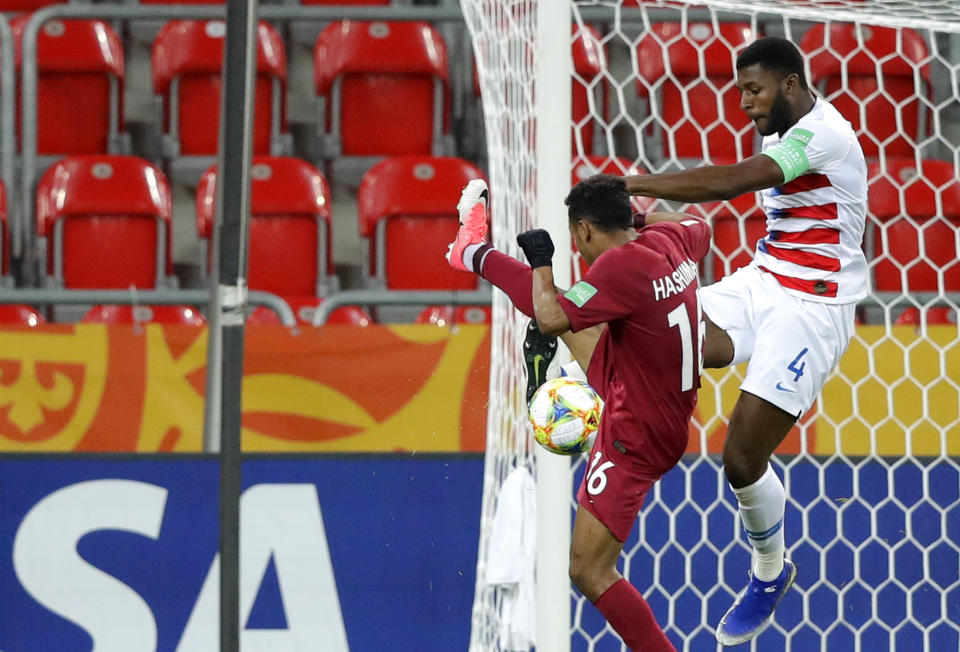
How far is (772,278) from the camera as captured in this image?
3539 millimetres

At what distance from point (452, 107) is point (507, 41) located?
226cm

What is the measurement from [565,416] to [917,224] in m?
2.45

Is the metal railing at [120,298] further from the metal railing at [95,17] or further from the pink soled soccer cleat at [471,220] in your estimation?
the metal railing at [95,17]

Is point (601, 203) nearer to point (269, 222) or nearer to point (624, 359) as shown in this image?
point (624, 359)

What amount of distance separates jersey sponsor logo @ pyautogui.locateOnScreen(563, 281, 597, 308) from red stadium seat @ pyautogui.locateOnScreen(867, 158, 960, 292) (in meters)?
2.21

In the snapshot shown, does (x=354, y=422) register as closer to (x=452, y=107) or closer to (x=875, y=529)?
(x=875, y=529)

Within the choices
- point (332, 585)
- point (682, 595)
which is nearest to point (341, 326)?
point (332, 585)

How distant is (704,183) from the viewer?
10.3 ft

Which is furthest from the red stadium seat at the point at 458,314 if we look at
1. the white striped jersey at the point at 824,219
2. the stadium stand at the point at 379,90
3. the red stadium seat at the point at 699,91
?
the white striped jersey at the point at 824,219

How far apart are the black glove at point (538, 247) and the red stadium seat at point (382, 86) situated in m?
2.73

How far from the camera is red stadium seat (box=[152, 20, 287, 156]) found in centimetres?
583

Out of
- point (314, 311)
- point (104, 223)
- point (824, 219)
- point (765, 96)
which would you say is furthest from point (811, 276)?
point (104, 223)

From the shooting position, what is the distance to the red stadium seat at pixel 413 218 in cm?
533

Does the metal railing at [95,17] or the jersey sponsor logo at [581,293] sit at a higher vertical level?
the metal railing at [95,17]
